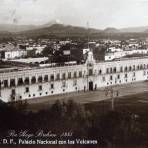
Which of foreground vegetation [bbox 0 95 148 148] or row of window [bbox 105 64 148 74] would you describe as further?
row of window [bbox 105 64 148 74]

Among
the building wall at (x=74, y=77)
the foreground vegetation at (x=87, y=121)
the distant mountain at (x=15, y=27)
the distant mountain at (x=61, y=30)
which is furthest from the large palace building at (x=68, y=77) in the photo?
the distant mountain at (x=15, y=27)

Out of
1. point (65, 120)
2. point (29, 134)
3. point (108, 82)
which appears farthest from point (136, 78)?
point (29, 134)

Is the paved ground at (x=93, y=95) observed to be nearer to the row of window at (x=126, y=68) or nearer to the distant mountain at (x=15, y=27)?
the row of window at (x=126, y=68)

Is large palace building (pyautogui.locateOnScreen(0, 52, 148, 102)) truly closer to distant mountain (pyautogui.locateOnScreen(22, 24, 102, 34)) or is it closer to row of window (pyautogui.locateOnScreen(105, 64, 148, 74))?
row of window (pyautogui.locateOnScreen(105, 64, 148, 74))

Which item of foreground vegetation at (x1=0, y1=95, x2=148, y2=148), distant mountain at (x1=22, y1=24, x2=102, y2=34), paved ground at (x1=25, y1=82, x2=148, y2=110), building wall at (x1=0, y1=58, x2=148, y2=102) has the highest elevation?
distant mountain at (x1=22, y1=24, x2=102, y2=34)

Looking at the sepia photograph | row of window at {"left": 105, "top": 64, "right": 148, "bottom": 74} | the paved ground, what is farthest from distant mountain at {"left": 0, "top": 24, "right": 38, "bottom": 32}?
row of window at {"left": 105, "top": 64, "right": 148, "bottom": 74}

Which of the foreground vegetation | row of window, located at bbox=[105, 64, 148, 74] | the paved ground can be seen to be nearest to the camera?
the foreground vegetation

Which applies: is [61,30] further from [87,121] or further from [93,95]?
[87,121]
